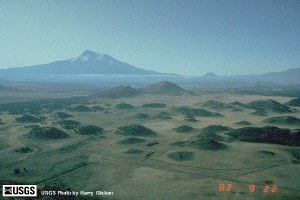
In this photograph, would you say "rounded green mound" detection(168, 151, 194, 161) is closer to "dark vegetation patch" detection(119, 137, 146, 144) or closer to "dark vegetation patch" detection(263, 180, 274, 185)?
"dark vegetation patch" detection(119, 137, 146, 144)

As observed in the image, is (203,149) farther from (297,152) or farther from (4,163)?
(4,163)

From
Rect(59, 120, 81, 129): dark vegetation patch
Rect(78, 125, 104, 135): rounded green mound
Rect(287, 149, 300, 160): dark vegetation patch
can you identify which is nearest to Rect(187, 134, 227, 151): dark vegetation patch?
Rect(287, 149, 300, 160): dark vegetation patch

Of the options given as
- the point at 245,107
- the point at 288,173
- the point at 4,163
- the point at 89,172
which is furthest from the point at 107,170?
the point at 245,107

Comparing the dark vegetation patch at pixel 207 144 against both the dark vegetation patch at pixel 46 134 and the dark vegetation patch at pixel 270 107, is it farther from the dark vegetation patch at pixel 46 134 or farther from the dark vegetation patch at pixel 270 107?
the dark vegetation patch at pixel 270 107

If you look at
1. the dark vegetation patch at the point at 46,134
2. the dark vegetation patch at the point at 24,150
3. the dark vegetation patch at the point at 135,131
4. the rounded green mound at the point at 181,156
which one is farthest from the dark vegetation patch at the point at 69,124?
the rounded green mound at the point at 181,156

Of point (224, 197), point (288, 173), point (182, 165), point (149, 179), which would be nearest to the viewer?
point (224, 197)

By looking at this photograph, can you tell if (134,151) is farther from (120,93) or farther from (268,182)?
(120,93)
